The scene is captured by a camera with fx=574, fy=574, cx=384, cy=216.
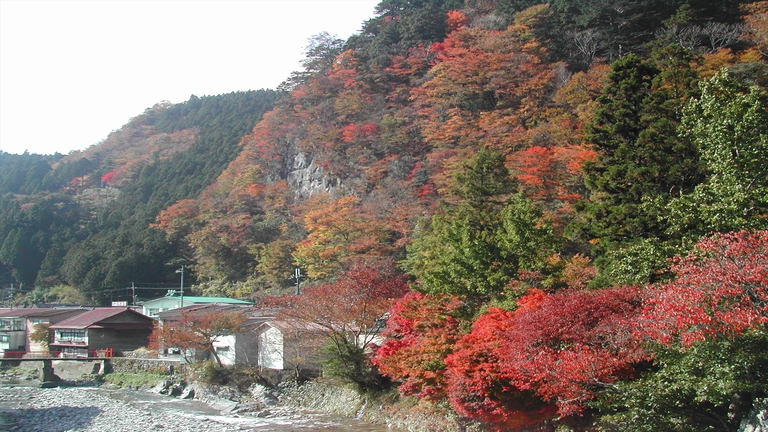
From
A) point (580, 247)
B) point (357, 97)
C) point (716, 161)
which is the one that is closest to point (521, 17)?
point (357, 97)

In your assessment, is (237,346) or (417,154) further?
(417,154)

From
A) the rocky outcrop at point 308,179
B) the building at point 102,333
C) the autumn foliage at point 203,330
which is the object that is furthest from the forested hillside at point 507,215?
the building at point 102,333

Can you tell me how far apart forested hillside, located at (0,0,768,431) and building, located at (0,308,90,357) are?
10059 mm

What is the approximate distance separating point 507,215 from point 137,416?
17764 mm

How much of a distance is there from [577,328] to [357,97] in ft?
130

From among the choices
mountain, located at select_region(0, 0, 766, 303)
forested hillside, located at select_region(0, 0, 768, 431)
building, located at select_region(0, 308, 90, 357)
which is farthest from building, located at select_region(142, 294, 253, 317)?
building, located at select_region(0, 308, 90, 357)

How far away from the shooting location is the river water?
73.3ft

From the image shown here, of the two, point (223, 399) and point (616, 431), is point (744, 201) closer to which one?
point (616, 431)

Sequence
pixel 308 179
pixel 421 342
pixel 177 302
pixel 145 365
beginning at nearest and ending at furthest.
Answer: pixel 421 342, pixel 145 365, pixel 177 302, pixel 308 179

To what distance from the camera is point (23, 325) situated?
1842 inches

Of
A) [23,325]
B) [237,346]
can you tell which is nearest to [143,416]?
[237,346]

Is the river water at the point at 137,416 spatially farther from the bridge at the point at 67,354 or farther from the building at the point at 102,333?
the building at the point at 102,333

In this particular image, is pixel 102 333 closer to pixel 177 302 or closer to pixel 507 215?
pixel 177 302

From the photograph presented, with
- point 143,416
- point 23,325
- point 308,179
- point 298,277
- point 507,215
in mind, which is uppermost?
point 308,179
